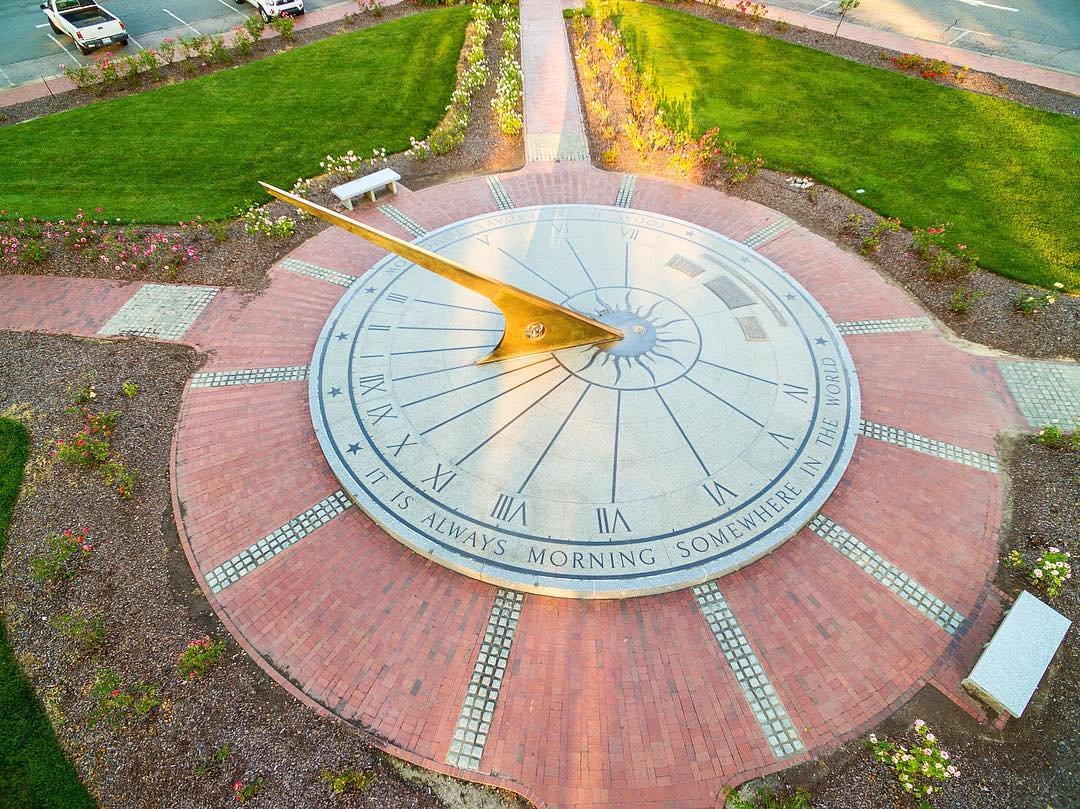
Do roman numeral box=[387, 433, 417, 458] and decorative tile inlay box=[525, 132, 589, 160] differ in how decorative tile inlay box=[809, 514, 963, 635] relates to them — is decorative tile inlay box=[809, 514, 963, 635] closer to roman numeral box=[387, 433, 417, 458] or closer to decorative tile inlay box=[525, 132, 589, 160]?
roman numeral box=[387, 433, 417, 458]

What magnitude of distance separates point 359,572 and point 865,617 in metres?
8.21

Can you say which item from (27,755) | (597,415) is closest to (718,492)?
(597,415)

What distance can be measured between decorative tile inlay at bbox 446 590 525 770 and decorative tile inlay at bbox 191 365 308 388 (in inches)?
277

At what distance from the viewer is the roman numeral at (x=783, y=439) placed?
11172 millimetres

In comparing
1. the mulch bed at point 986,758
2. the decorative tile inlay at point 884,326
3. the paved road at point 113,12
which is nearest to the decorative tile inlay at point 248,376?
the mulch bed at point 986,758

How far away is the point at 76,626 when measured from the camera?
936cm

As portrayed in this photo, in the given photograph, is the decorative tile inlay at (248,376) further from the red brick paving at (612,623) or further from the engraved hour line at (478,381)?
the engraved hour line at (478,381)

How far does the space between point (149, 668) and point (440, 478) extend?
5.23 m

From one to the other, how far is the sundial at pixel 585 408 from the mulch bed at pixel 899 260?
11.4 feet

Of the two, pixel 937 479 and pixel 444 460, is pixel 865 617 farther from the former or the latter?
pixel 444 460

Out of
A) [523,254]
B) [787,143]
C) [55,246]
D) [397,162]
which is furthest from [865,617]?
[55,246]

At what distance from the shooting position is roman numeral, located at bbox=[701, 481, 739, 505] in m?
10.3

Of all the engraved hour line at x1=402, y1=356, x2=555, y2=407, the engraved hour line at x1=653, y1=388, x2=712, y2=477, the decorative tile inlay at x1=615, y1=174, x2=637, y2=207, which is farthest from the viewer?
the decorative tile inlay at x1=615, y1=174, x2=637, y2=207

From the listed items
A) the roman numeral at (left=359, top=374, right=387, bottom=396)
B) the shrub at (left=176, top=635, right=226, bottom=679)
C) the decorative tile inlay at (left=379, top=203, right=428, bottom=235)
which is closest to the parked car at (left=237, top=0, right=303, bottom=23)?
the decorative tile inlay at (left=379, top=203, right=428, bottom=235)
